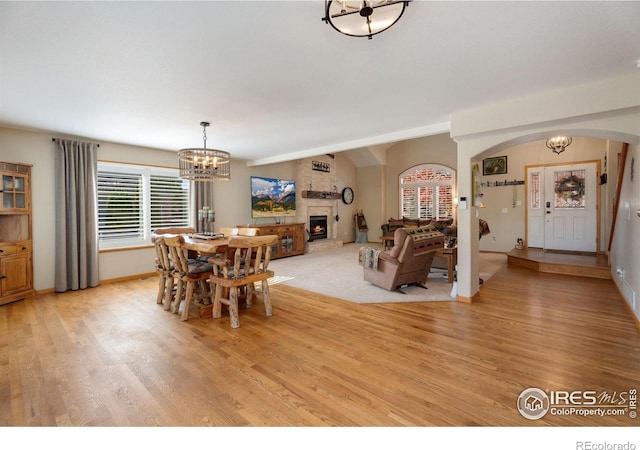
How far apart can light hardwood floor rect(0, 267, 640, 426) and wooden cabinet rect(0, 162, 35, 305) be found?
0.47 metres

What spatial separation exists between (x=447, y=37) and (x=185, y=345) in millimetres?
3321

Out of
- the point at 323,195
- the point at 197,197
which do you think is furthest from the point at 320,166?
the point at 197,197

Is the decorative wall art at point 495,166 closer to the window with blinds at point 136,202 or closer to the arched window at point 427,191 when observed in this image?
the arched window at point 427,191

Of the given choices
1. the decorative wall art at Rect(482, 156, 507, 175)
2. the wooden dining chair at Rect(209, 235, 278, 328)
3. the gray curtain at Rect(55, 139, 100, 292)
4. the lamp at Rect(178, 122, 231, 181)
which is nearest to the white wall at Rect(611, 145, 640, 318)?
the decorative wall art at Rect(482, 156, 507, 175)

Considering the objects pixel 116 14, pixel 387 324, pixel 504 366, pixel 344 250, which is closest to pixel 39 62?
pixel 116 14

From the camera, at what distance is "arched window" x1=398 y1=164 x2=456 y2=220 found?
9031 millimetres

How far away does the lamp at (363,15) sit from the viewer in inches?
61.7

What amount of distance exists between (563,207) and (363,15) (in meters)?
7.57

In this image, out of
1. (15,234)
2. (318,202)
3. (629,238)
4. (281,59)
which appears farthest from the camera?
(318,202)

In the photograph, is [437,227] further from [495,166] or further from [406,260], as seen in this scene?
[406,260]

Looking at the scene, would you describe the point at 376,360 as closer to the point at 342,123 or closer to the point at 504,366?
the point at 504,366

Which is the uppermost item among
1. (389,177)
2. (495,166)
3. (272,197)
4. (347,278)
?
(389,177)

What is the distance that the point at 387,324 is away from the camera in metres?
3.10

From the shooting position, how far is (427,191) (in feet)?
31.0
